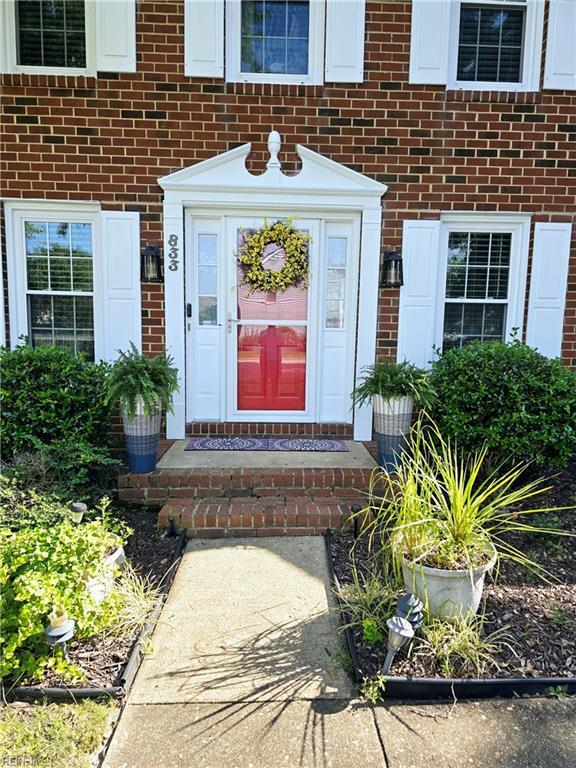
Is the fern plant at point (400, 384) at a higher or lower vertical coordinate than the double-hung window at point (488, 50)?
lower

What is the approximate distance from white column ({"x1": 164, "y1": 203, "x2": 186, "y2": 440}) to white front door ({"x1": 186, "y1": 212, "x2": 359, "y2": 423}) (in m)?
0.10

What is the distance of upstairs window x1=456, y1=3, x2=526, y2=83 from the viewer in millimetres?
4488

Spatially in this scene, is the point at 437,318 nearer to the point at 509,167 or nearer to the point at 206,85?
the point at 509,167

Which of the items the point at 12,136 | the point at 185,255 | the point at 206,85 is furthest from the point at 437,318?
the point at 12,136

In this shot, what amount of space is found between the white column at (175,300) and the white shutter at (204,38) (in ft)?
3.87

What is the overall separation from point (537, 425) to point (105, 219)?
4.00m

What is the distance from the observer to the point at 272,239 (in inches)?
178

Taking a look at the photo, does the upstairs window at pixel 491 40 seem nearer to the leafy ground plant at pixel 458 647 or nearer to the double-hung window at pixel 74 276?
the double-hung window at pixel 74 276

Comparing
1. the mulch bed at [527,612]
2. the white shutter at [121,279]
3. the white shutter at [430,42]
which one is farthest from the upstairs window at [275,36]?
the mulch bed at [527,612]

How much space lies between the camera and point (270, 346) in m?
4.77

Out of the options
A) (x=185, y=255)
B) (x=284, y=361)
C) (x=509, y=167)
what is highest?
(x=509, y=167)

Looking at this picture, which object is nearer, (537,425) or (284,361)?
(537,425)

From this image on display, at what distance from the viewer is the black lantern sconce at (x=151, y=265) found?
14.3 ft

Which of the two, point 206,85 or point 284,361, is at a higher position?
point 206,85
